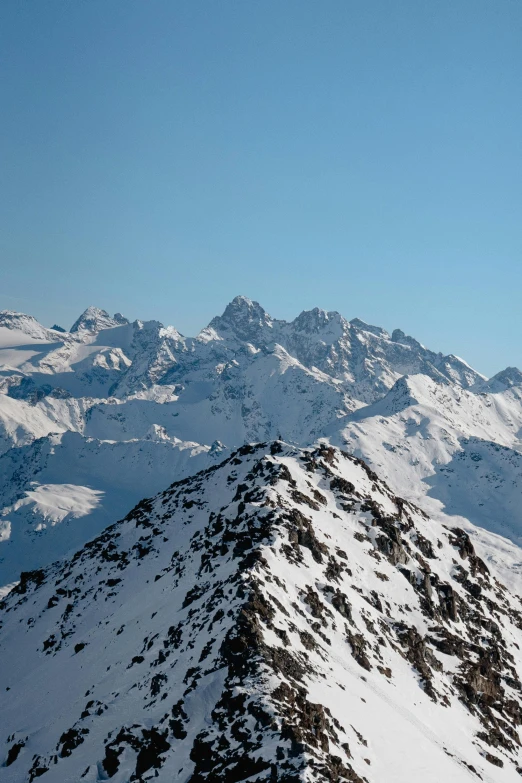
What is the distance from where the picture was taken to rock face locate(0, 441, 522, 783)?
148ft

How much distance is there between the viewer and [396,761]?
49.5 meters

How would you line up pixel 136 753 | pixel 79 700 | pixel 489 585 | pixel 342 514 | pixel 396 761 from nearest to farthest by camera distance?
pixel 136 753 → pixel 396 761 → pixel 79 700 → pixel 342 514 → pixel 489 585

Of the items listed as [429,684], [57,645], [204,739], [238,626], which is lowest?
[57,645]

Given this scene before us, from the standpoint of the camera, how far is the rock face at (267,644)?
4522cm

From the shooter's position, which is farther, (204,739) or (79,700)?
(79,700)

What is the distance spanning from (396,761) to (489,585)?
82.7 meters

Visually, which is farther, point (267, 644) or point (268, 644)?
point (268, 644)

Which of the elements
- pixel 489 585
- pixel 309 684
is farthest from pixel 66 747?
pixel 489 585

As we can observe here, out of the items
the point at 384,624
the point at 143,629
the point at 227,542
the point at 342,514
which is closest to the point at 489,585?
the point at 342,514

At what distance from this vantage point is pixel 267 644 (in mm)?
53094

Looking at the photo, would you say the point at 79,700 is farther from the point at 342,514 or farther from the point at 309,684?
the point at 342,514

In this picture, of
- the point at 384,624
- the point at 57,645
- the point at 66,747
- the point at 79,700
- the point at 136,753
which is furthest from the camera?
the point at 57,645

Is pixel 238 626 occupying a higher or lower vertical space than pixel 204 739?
higher

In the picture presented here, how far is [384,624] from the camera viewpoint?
83500mm
